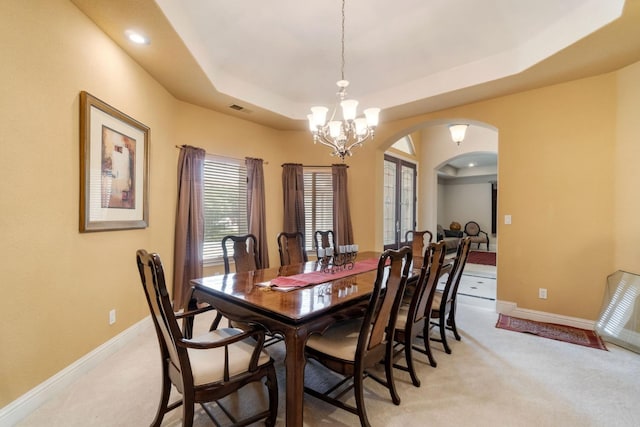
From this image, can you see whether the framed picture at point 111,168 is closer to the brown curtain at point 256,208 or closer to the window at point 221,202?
the window at point 221,202

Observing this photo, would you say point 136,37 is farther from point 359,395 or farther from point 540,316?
point 540,316

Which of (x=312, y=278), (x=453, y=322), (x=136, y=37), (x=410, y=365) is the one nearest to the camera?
(x=410, y=365)

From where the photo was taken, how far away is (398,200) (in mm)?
6520

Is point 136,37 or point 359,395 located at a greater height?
point 136,37

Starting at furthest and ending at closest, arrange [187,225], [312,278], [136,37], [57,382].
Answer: [187,225]
[136,37]
[312,278]
[57,382]

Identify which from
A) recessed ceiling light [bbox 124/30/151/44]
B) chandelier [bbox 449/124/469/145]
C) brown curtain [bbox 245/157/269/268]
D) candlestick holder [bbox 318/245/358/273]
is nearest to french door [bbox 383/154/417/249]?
chandelier [bbox 449/124/469/145]

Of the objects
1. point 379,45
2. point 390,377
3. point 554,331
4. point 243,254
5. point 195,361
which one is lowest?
point 554,331

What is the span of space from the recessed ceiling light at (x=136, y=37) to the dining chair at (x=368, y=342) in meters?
2.77

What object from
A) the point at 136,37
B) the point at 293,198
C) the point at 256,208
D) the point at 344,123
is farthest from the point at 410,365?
the point at 136,37

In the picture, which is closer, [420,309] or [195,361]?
[195,361]

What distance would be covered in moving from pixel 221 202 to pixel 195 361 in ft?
10.1

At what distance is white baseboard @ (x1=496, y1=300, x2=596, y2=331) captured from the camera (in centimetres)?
325

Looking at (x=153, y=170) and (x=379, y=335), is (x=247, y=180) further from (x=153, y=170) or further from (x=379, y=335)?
(x=379, y=335)

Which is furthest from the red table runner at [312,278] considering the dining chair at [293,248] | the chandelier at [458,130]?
the chandelier at [458,130]
